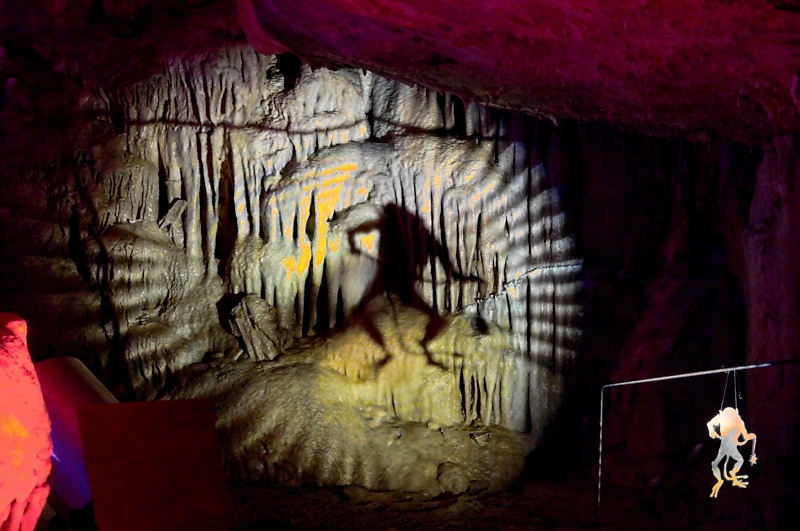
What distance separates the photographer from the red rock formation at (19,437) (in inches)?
63.2

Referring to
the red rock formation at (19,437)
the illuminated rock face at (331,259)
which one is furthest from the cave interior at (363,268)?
the red rock formation at (19,437)

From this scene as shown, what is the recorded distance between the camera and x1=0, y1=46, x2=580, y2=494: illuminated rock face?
17.3ft

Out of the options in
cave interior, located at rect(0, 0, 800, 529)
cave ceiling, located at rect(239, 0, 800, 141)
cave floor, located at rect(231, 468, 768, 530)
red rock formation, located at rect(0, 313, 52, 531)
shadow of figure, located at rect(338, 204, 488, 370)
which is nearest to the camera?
red rock formation, located at rect(0, 313, 52, 531)

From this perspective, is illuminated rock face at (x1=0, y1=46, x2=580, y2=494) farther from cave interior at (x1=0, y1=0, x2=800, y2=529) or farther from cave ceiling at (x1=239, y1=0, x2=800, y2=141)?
cave ceiling at (x1=239, y1=0, x2=800, y2=141)

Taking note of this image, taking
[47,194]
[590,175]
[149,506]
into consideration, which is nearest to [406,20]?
[149,506]

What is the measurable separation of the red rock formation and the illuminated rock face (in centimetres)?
333

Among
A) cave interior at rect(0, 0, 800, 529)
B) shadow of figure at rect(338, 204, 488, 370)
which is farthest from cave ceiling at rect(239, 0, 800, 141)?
shadow of figure at rect(338, 204, 488, 370)

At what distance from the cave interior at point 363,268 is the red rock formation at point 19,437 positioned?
2.61 metres

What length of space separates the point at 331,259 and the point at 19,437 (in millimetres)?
4121

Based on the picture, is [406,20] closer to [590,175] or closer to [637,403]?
[590,175]

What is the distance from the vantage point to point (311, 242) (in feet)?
18.7

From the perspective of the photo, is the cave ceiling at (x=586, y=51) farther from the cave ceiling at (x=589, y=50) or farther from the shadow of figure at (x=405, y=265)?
the shadow of figure at (x=405, y=265)

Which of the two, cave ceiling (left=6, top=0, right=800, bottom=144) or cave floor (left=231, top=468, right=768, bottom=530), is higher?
cave ceiling (left=6, top=0, right=800, bottom=144)

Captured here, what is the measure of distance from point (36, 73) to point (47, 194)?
3.04 feet
